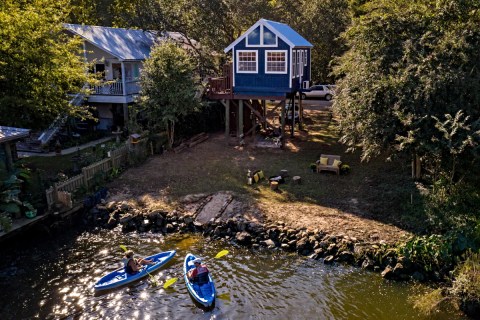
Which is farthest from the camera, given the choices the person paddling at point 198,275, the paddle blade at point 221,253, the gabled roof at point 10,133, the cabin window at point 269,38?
Result: the cabin window at point 269,38

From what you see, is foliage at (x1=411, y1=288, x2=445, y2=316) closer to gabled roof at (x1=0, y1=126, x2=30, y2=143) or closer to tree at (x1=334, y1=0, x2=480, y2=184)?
tree at (x1=334, y1=0, x2=480, y2=184)

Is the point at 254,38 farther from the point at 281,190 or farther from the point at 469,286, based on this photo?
the point at 469,286

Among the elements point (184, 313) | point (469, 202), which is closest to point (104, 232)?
point (184, 313)

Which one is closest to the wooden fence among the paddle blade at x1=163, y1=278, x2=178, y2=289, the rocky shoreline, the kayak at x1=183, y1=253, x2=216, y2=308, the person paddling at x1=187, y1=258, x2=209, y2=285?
the rocky shoreline

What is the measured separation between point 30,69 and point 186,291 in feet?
43.8

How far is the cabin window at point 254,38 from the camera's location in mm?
27391

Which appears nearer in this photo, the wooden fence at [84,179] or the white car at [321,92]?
the wooden fence at [84,179]

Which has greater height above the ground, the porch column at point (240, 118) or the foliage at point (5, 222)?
the porch column at point (240, 118)

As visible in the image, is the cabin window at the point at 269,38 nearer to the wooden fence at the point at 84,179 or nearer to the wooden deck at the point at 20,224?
the wooden fence at the point at 84,179

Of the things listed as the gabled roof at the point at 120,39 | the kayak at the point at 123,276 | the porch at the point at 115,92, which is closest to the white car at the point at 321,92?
the gabled roof at the point at 120,39

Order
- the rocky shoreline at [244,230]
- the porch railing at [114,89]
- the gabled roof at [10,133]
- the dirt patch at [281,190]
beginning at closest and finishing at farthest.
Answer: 1. the rocky shoreline at [244,230]
2. the gabled roof at [10,133]
3. the dirt patch at [281,190]
4. the porch railing at [114,89]

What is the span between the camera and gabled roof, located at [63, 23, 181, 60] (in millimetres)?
30594

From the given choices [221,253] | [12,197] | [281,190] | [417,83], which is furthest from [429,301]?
[12,197]

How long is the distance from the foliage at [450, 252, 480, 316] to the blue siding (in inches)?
629
